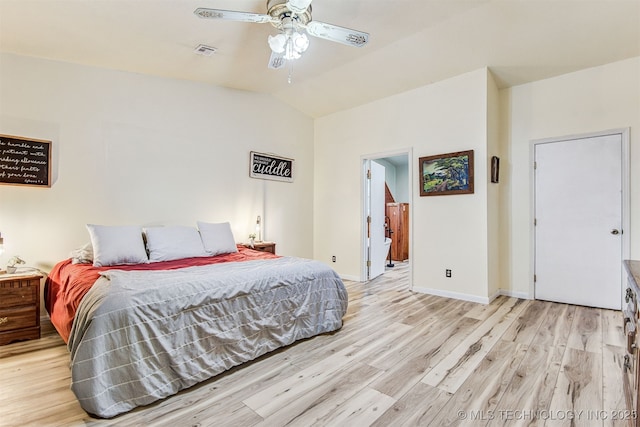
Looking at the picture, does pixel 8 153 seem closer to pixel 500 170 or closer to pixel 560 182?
pixel 500 170

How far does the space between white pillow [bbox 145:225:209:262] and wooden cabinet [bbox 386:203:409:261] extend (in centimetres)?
479

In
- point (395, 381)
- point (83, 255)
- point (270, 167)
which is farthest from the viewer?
point (270, 167)

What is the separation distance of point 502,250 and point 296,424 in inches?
145

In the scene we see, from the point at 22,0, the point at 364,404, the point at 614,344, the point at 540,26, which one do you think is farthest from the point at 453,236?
the point at 22,0

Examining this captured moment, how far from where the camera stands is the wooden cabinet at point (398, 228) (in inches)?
279

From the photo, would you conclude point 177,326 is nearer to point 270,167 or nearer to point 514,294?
point 270,167

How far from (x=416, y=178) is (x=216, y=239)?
281cm

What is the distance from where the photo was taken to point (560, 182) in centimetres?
371

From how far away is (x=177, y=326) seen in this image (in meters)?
1.90

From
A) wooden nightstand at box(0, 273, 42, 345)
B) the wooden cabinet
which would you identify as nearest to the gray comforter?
wooden nightstand at box(0, 273, 42, 345)

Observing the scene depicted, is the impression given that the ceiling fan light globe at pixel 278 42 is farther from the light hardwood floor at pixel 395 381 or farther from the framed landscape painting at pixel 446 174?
the framed landscape painting at pixel 446 174

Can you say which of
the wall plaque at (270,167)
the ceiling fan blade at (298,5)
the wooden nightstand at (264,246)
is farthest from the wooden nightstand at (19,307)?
the ceiling fan blade at (298,5)

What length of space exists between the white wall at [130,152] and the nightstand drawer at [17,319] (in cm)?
53

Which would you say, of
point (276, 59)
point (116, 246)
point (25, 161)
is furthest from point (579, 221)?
point (25, 161)
